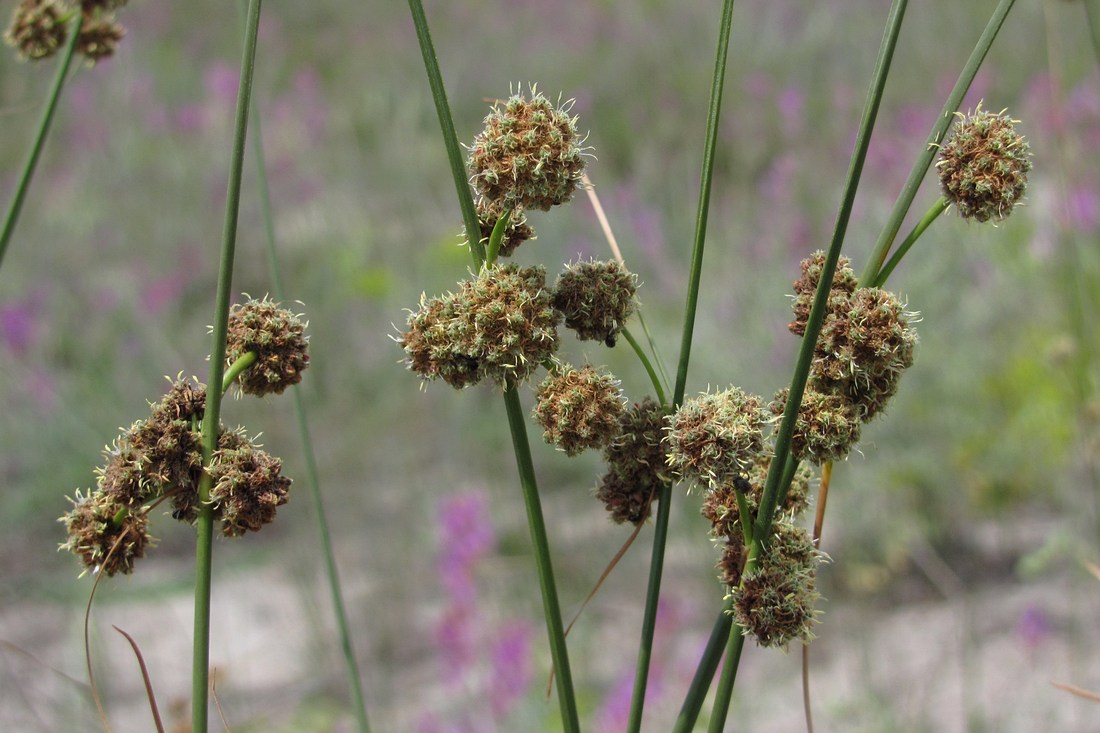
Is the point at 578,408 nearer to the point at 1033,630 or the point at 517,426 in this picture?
the point at 517,426

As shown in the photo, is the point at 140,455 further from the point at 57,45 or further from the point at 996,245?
the point at 996,245

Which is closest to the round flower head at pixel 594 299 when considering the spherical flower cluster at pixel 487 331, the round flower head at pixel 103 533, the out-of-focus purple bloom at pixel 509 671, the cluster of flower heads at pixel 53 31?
the spherical flower cluster at pixel 487 331

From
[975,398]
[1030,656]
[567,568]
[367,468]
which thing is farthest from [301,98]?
[1030,656]

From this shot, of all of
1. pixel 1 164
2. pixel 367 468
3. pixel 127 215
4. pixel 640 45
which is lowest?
pixel 367 468

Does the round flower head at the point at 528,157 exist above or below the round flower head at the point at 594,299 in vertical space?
above

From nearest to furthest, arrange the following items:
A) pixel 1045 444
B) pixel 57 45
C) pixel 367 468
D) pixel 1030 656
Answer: pixel 57 45 < pixel 1030 656 < pixel 1045 444 < pixel 367 468

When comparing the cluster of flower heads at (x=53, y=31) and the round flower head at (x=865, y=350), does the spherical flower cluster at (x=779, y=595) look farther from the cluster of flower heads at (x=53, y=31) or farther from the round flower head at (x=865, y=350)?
the cluster of flower heads at (x=53, y=31)

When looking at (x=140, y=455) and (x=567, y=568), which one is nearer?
(x=140, y=455)
